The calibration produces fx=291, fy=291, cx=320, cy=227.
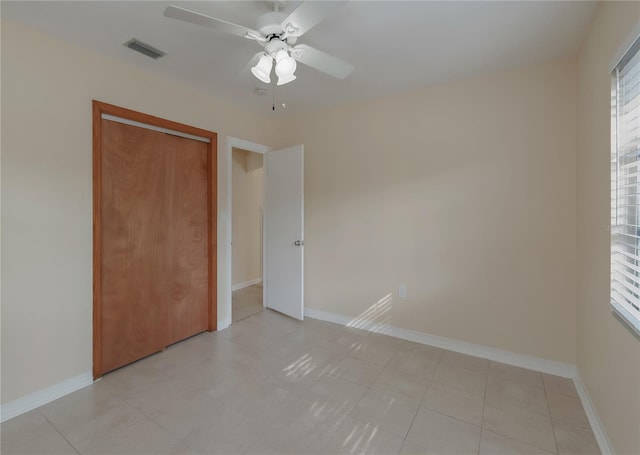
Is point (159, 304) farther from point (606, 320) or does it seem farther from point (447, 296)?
point (606, 320)

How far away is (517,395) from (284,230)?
2635 mm

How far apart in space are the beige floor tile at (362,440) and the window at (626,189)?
1.27m

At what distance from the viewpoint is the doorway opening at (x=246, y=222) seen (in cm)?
482

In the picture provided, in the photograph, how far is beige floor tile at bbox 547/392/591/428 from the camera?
1.78m

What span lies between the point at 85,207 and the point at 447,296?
309cm

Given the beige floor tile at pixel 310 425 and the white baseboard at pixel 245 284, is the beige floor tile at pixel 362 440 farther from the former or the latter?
the white baseboard at pixel 245 284

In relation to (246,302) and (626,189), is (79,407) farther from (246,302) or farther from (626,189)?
(626,189)

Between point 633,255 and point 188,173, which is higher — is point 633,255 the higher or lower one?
the lower one

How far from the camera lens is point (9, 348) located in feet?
5.99

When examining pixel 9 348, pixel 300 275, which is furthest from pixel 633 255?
pixel 9 348

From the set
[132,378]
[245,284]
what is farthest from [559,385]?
[245,284]

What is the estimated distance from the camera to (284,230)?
3570mm

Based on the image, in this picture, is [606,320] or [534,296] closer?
[606,320]

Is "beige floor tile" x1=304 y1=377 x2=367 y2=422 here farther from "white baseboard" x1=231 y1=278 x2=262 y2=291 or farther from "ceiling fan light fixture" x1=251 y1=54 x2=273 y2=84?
"white baseboard" x1=231 y1=278 x2=262 y2=291
